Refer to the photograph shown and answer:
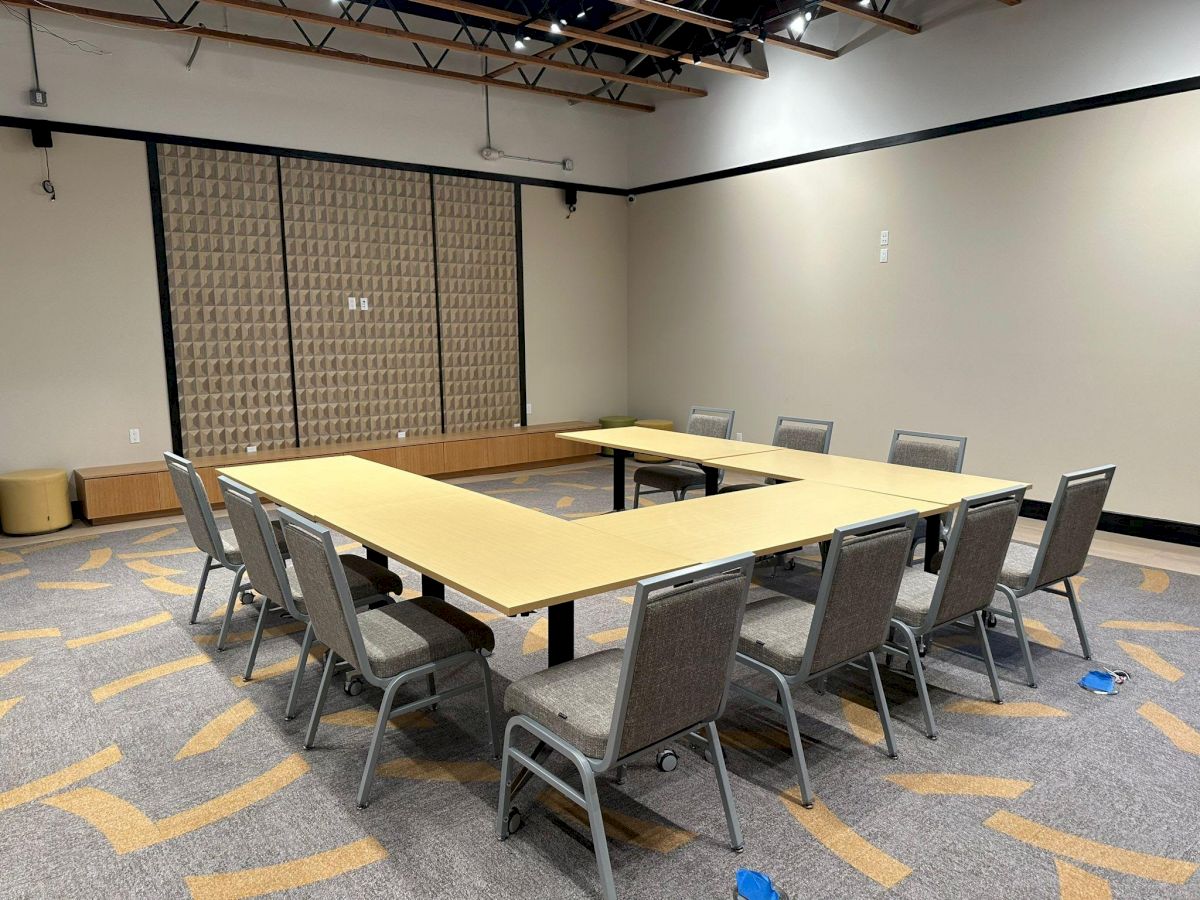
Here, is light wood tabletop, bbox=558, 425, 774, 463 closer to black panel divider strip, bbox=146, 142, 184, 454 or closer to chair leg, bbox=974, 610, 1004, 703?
chair leg, bbox=974, 610, 1004, 703

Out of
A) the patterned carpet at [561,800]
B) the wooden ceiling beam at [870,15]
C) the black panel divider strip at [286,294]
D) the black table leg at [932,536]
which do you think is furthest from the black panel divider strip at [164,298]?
the black table leg at [932,536]

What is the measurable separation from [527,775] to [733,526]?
49.4 inches

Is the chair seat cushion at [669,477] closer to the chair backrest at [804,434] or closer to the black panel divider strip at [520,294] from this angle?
the chair backrest at [804,434]

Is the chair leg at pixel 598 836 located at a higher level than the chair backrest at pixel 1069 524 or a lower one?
lower

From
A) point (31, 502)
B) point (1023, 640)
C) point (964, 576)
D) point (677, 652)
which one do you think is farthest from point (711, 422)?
point (31, 502)

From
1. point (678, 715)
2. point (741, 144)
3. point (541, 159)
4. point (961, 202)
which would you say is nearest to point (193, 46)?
point (541, 159)

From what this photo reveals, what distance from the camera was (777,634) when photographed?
274cm

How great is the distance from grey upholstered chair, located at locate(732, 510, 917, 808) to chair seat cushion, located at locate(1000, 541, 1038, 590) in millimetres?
1028

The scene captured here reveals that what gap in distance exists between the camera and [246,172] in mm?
7082

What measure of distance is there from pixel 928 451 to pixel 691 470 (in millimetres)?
1775

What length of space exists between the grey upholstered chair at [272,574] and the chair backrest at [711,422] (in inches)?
127

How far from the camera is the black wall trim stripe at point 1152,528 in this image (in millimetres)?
5461

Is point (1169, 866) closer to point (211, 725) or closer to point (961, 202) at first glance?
point (211, 725)

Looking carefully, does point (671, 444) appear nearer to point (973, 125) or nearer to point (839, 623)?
point (839, 623)
